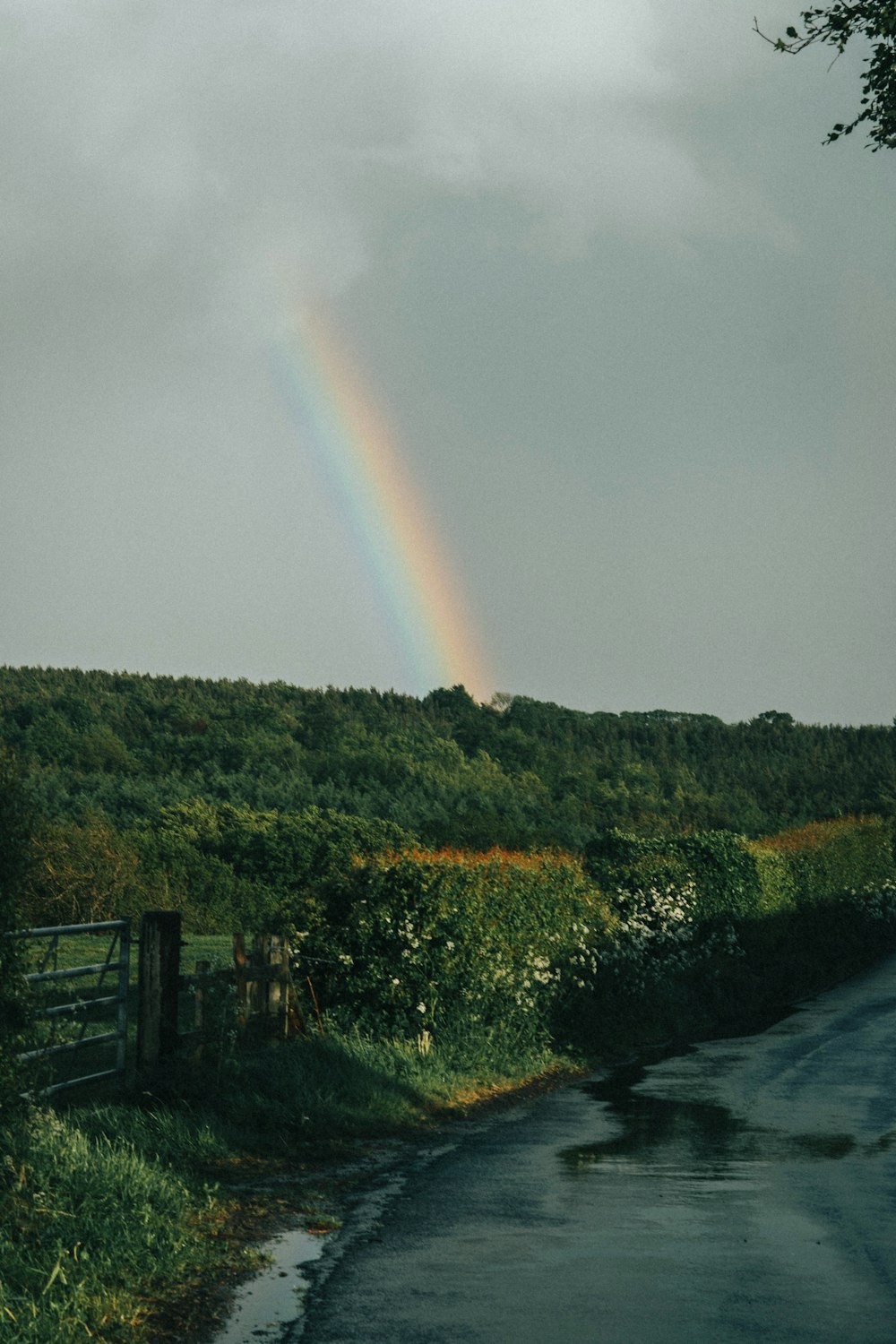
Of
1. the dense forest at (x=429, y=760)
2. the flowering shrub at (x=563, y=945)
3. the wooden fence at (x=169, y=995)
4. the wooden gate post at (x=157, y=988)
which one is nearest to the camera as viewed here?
the wooden fence at (x=169, y=995)

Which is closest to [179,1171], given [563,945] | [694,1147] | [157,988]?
[157,988]

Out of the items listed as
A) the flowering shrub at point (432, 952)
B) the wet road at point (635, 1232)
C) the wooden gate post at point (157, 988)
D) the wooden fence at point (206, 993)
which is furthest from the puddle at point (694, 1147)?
the wooden gate post at point (157, 988)

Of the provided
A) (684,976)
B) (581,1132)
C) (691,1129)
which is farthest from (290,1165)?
(684,976)

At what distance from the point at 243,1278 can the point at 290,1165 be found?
9.61 ft

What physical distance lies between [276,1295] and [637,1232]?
84.8 inches

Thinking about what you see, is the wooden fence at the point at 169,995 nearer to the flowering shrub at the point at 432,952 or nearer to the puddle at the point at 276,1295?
the flowering shrub at the point at 432,952

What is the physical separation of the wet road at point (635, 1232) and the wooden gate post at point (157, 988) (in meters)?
2.42

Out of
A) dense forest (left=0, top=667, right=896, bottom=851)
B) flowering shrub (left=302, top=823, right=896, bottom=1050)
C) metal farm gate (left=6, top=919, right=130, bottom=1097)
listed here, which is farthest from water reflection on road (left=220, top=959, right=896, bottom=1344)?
dense forest (left=0, top=667, right=896, bottom=851)

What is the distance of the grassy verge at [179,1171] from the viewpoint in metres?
6.95

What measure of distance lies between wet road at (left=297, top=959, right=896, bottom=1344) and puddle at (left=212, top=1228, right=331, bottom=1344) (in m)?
0.09

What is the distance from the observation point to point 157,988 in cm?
1231

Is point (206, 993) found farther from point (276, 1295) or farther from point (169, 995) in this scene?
point (276, 1295)

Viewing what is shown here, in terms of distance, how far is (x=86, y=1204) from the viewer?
26.0 feet

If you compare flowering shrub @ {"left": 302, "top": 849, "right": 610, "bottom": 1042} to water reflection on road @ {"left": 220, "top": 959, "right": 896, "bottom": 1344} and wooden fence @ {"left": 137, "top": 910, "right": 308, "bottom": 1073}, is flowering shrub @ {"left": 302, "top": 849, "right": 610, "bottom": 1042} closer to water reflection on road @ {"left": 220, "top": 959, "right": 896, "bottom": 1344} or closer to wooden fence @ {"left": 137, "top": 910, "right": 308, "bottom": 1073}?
wooden fence @ {"left": 137, "top": 910, "right": 308, "bottom": 1073}
